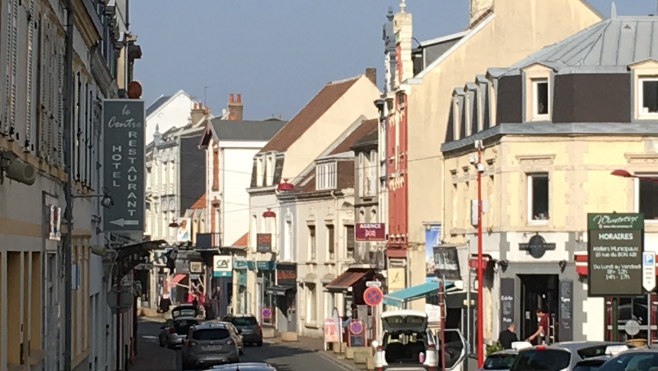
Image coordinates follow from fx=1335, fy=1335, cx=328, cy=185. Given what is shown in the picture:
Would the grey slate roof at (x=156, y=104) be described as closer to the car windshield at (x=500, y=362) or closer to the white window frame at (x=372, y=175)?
the white window frame at (x=372, y=175)

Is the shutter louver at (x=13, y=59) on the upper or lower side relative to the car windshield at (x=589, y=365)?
upper

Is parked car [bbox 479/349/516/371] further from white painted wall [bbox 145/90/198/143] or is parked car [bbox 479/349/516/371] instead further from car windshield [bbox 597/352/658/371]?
white painted wall [bbox 145/90/198/143]

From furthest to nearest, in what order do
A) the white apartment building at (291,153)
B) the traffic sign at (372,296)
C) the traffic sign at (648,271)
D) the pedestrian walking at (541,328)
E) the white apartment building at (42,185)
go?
the white apartment building at (291,153) → the traffic sign at (372,296) → the pedestrian walking at (541,328) → the traffic sign at (648,271) → the white apartment building at (42,185)

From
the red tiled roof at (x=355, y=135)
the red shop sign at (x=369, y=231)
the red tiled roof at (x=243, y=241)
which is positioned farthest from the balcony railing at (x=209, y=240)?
the red shop sign at (x=369, y=231)

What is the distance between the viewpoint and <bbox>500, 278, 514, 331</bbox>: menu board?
35.2 metres

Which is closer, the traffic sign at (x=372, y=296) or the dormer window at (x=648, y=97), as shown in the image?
the dormer window at (x=648, y=97)

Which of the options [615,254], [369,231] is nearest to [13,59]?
[615,254]

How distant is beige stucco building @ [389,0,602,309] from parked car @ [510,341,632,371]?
75.9ft

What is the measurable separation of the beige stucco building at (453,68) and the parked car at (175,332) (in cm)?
1206

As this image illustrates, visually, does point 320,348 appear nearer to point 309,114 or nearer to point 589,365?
point 309,114

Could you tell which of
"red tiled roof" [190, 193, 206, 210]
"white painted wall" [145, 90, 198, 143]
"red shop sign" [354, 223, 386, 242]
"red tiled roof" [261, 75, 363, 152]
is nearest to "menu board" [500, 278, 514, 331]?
"red shop sign" [354, 223, 386, 242]

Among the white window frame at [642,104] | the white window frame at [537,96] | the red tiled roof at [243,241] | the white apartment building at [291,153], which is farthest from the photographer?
the red tiled roof at [243,241]

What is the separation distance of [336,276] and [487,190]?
997 inches

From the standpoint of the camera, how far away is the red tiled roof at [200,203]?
86.2 meters
